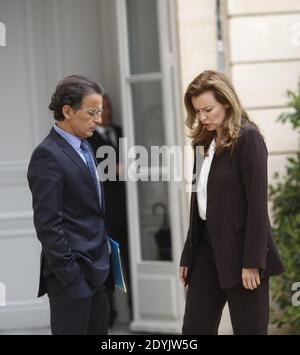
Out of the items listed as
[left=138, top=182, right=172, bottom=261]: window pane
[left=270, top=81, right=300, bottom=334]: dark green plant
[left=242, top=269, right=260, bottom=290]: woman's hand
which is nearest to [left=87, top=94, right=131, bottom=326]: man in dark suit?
[left=138, top=182, right=172, bottom=261]: window pane

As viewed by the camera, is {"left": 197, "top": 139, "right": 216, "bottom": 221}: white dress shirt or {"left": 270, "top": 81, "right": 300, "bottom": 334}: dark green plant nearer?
{"left": 197, "top": 139, "right": 216, "bottom": 221}: white dress shirt

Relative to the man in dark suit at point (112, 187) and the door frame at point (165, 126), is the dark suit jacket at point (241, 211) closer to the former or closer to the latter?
the door frame at point (165, 126)

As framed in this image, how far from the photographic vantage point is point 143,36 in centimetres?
675

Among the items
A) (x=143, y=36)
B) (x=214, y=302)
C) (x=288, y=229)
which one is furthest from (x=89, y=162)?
(x=143, y=36)

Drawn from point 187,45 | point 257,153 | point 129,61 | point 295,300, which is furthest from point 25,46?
point 257,153

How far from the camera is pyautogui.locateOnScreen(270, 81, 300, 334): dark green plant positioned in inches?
239

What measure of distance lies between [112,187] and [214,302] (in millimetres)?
2856

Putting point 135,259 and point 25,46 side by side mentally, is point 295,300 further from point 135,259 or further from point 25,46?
point 25,46

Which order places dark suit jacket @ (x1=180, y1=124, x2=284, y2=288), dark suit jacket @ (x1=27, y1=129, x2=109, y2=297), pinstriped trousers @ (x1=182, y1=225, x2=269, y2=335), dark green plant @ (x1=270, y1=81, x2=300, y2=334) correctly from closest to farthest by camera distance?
1. dark suit jacket @ (x1=27, y1=129, x2=109, y2=297)
2. dark suit jacket @ (x1=180, y1=124, x2=284, y2=288)
3. pinstriped trousers @ (x1=182, y1=225, x2=269, y2=335)
4. dark green plant @ (x1=270, y1=81, x2=300, y2=334)

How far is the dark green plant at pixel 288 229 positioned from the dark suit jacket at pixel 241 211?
1.98 metres

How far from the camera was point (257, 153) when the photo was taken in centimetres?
401

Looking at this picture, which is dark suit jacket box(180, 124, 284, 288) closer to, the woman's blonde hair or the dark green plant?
the woman's blonde hair

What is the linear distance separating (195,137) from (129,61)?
2494 millimetres

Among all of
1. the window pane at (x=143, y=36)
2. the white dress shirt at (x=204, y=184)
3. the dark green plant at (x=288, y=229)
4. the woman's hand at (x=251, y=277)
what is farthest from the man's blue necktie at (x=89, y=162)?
the window pane at (x=143, y=36)
